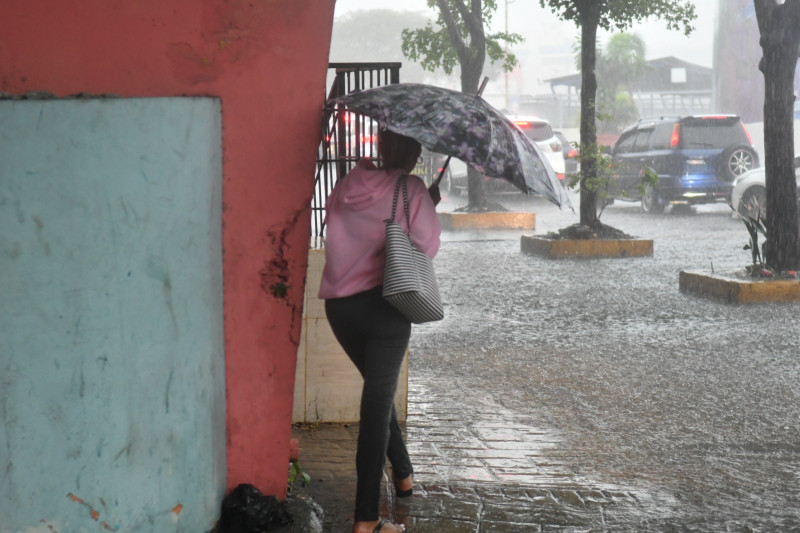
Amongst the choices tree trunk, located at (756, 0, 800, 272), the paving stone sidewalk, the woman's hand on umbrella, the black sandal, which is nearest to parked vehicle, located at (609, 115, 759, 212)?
tree trunk, located at (756, 0, 800, 272)

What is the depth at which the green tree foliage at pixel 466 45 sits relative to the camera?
17.9m

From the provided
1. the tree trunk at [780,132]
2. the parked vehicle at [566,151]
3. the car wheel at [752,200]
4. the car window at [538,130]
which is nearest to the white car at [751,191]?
the car wheel at [752,200]

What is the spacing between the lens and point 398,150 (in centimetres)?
373

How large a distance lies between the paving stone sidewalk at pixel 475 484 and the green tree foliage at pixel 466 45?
12.9 meters

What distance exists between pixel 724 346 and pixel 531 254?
21.3 ft

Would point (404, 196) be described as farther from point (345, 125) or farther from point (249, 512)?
point (345, 125)

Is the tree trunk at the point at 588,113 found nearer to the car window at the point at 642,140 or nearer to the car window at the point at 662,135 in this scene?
the car window at the point at 662,135

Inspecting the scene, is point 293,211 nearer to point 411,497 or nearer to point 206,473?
point 206,473

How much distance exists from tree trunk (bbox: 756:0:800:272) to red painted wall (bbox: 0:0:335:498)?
737 cm

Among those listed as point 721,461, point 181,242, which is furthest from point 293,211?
point 721,461

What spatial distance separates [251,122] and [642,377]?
391cm

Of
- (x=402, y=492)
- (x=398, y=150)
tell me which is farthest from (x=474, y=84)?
(x=398, y=150)

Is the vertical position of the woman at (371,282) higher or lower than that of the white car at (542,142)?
lower

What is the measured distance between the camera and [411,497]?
14.2 feet
